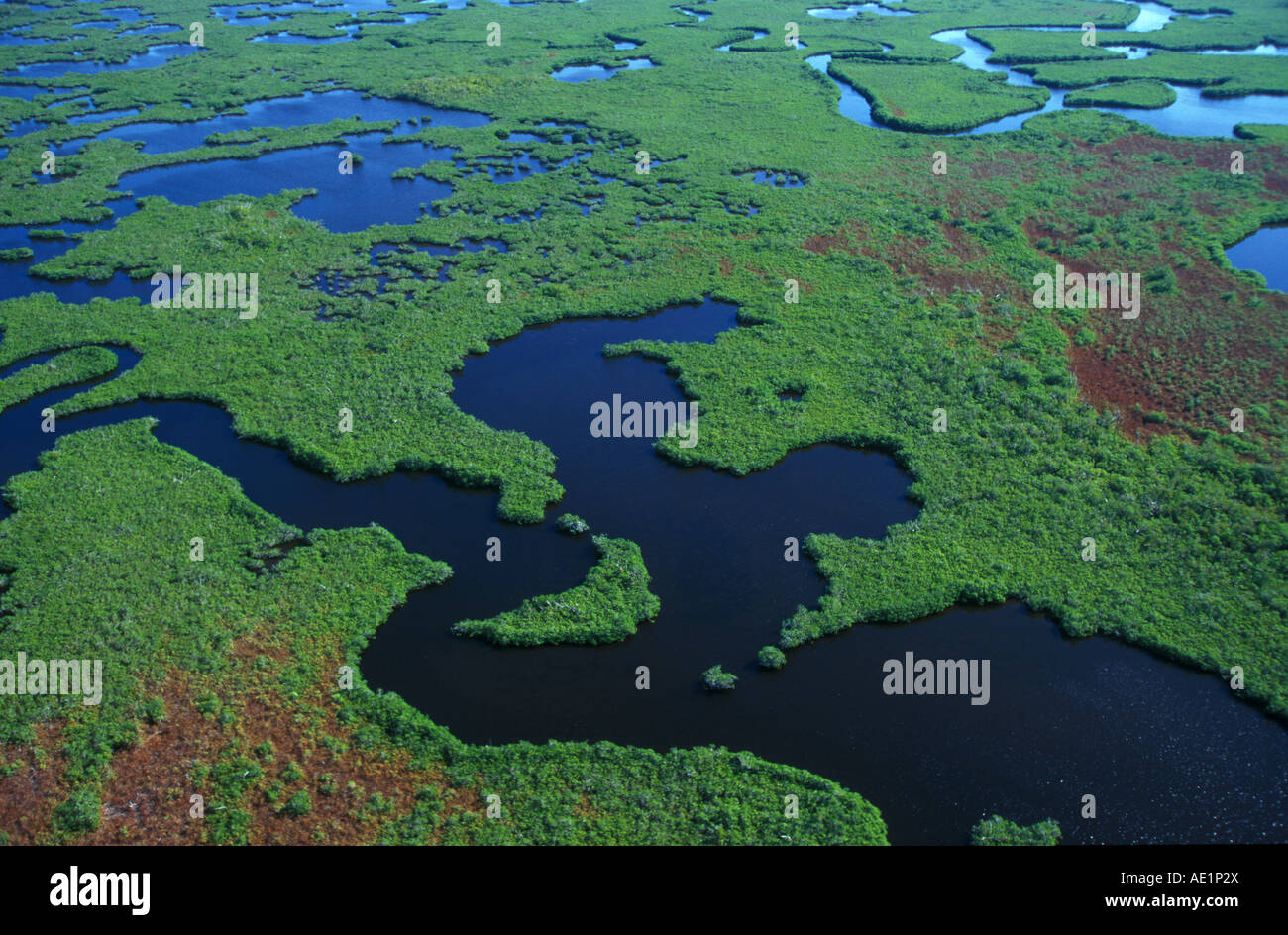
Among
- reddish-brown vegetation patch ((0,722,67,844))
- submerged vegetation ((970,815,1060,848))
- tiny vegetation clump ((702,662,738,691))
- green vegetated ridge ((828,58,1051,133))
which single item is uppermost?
green vegetated ridge ((828,58,1051,133))

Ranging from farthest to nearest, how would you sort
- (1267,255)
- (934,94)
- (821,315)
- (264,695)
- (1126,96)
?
1. (934,94)
2. (1126,96)
3. (1267,255)
4. (821,315)
5. (264,695)

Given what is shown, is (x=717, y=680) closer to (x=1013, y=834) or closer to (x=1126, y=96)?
(x=1013, y=834)

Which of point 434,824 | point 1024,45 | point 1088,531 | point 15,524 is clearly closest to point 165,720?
point 434,824

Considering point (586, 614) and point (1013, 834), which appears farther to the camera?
point (586, 614)

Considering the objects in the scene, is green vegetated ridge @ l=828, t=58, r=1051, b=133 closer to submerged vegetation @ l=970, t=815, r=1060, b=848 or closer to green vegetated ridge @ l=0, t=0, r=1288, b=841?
green vegetated ridge @ l=0, t=0, r=1288, b=841

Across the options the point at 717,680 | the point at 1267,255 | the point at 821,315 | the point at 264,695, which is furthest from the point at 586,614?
the point at 1267,255

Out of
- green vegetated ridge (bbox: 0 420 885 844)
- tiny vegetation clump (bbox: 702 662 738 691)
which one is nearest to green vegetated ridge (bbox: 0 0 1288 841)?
green vegetated ridge (bbox: 0 420 885 844)

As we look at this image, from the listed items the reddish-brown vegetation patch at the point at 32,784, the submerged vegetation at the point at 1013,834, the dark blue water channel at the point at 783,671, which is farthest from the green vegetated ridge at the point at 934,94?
the reddish-brown vegetation patch at the point at 32,784

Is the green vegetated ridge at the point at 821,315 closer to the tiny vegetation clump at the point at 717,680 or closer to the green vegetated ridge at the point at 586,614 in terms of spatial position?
the tiny vegetation clump at the point at 717,680
